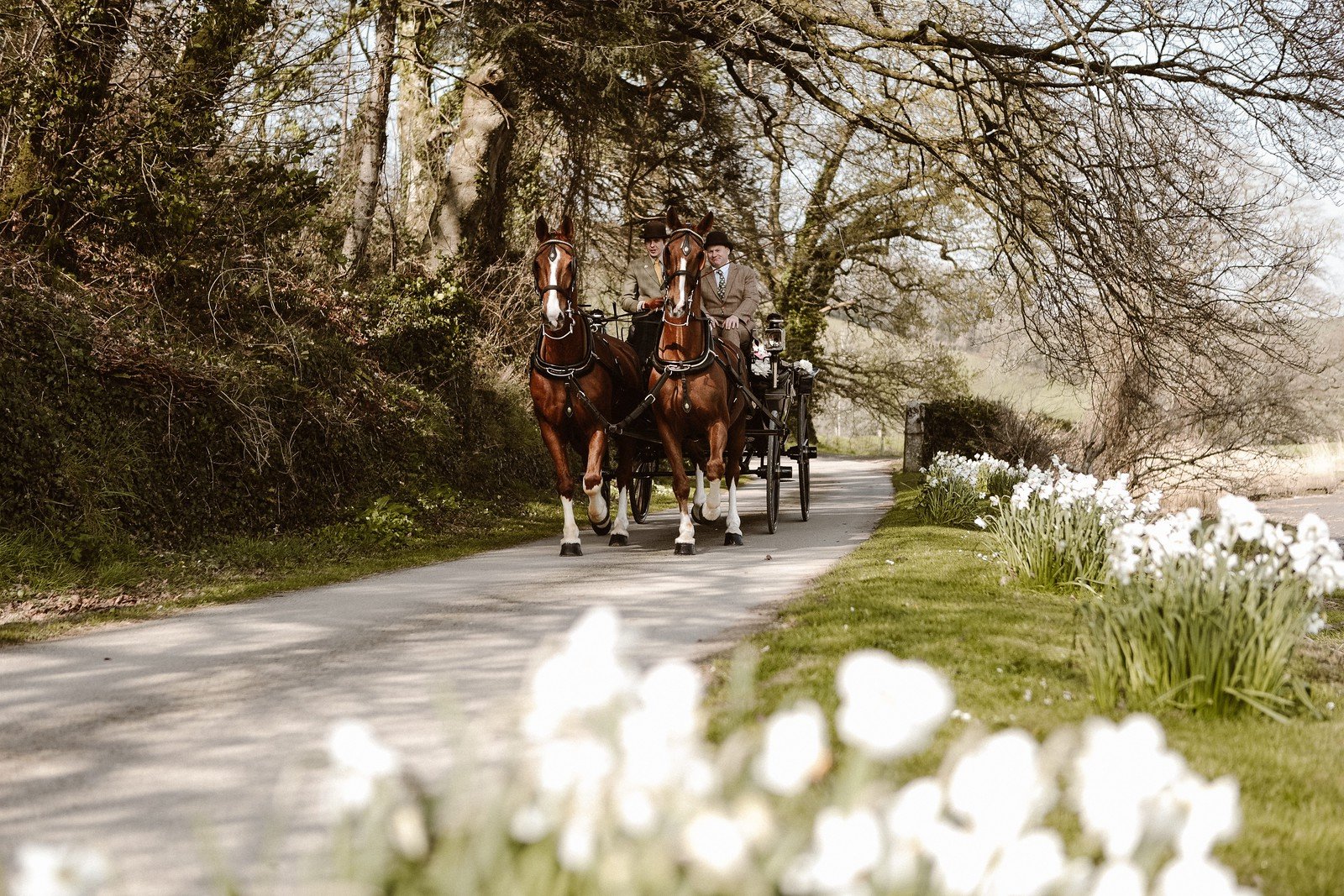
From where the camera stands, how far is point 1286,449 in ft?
75.8

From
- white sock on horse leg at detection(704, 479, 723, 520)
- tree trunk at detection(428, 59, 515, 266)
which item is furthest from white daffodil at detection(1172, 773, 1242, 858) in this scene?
tree trunk at detection(428, 59, 515, 266)

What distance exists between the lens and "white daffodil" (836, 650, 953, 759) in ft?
5.77

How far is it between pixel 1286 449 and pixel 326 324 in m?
19.2

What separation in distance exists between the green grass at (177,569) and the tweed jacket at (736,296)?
3.32 metres

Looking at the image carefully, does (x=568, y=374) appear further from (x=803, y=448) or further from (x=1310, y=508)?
(x=1310, y=508)

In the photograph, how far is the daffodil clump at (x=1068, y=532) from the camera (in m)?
7.81

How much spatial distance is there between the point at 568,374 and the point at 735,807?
8.39 meters

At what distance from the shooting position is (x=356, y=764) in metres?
1.87

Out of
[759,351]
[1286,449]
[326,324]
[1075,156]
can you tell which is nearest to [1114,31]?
[1075,156]

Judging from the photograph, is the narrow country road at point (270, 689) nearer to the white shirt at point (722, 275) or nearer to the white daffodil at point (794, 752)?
the white daffodil at point (794, 752)

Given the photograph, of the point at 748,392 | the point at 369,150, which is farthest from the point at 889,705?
the point at 369,150

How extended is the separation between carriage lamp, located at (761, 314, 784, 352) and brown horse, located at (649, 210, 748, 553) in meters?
1.33

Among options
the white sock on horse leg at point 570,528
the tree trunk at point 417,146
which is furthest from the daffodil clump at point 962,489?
the tree trunk at point 417,146

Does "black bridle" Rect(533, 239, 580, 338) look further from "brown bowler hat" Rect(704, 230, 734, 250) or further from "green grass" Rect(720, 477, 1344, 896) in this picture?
"green grass" Rect(720, 477, 1344, 896)
